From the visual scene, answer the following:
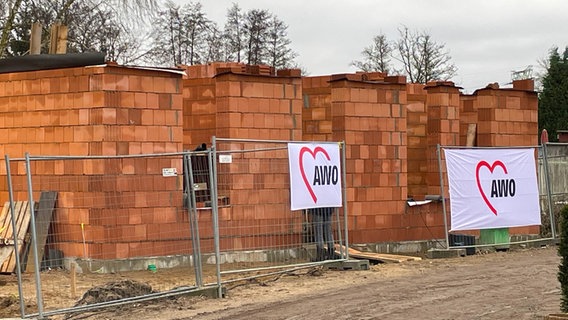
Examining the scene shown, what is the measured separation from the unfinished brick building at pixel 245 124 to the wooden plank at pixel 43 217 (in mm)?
185

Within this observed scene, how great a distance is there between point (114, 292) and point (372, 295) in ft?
10.9

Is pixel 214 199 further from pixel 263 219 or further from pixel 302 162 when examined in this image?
pixel 263 219

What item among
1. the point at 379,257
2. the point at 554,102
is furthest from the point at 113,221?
the point at 554,102

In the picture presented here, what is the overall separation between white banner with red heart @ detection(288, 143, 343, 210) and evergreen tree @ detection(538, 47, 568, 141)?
117 feet

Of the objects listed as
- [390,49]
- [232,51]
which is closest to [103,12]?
[232,51]

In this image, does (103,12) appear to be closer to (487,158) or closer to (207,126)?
(207,126)

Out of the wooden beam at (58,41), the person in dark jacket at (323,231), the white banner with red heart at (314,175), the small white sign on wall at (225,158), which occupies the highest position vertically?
the wooden beam at (58,41)

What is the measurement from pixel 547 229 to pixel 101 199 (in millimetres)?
10102

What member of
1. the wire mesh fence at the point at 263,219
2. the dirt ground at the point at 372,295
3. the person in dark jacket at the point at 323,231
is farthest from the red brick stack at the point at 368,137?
the person in dark jacket at the point at 323,231

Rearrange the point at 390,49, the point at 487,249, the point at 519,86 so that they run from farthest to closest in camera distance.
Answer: the point at 390,49 < the point at 519,86 < the point at 487,249

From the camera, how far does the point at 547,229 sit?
→ 1855 cm

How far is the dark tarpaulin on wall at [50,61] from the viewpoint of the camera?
14016mm

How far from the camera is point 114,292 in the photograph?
34.4 feet

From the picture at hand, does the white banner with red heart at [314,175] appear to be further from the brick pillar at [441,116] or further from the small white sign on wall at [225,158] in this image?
the brick pillar at [441,116]
